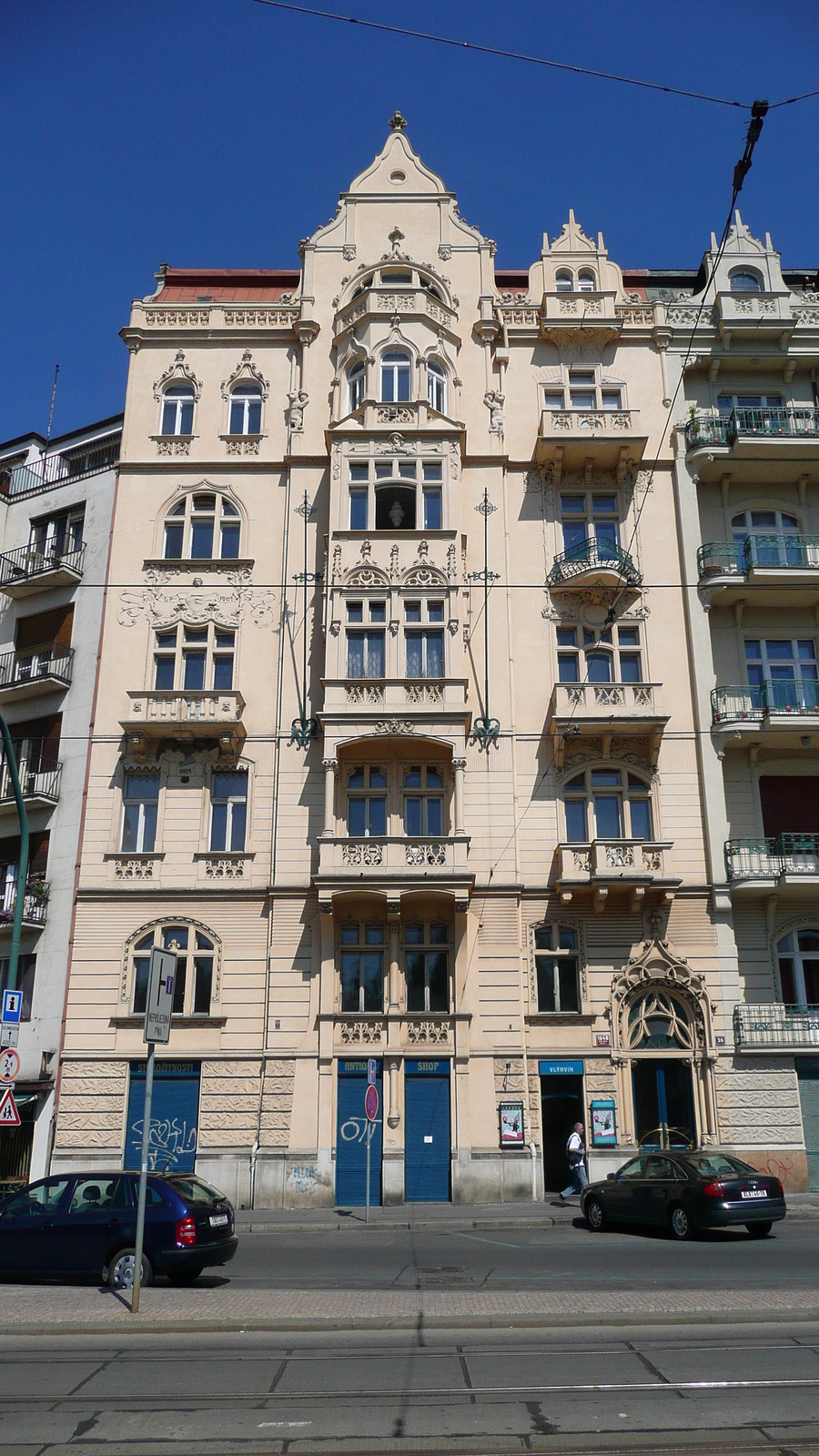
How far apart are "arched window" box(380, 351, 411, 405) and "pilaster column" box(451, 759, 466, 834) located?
1118 cm

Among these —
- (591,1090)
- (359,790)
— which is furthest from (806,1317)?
(359,790)

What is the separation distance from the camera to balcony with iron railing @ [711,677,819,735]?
28547mm

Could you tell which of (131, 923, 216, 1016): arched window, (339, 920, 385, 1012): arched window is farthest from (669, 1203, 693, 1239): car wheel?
(131, 923, 216, 1016): arched window

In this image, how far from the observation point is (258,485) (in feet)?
106

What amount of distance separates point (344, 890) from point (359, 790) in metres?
3.05

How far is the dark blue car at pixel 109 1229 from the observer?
1412 centimetres

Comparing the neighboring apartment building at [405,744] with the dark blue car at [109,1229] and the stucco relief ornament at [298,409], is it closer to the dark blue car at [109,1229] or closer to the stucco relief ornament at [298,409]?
the stucco relief ornament at [298,409]

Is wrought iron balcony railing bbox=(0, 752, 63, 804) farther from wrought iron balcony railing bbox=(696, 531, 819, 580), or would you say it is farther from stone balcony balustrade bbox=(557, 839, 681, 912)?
wrought iron balcony railing bbox=(696, 531, 819, 580)

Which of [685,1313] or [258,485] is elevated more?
[258,485]

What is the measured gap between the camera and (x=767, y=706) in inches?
1134

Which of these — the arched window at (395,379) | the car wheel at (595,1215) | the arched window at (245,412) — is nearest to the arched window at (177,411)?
the arched window at (245,412)

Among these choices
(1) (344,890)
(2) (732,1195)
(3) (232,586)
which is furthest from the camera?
(3) (232,586)

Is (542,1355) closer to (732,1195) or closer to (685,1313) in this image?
(685,1313)

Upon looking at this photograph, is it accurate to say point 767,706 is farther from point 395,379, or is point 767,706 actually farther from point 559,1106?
point 395,379
